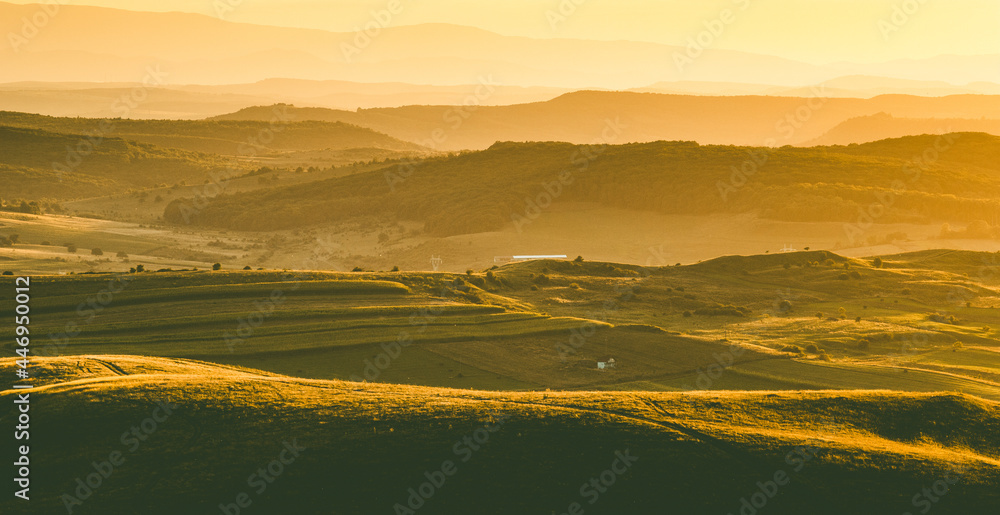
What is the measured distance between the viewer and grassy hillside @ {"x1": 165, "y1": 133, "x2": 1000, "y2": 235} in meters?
95.2

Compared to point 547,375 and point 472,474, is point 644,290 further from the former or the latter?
point 472,474

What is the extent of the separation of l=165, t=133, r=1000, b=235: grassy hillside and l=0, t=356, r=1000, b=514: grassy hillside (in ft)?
234

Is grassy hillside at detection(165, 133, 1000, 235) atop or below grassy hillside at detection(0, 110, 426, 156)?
below

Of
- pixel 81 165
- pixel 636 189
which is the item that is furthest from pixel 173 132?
pixel 636 189

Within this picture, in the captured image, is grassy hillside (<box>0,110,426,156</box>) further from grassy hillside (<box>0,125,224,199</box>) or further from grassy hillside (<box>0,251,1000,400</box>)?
grassy hillside (<box>0,251,1000,400</box>)

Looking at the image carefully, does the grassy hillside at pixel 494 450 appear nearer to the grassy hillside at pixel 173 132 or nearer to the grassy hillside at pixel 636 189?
the grassy hillside at pixel 636 189

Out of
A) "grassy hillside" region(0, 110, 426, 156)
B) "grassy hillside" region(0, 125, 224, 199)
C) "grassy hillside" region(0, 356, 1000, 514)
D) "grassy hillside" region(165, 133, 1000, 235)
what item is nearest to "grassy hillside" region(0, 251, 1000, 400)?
"grassy hillside" region(0, 356, 1000, 514)

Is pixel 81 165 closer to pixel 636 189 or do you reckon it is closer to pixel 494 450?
pixel 636 189

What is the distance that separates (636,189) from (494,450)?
84.6 meters

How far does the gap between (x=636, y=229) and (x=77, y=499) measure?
80.7m

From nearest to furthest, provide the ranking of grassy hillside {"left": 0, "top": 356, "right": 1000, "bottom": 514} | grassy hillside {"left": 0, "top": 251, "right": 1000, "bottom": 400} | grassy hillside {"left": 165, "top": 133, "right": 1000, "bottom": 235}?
1. grassy hillside {"left": 0, "top": 356, "right": 1000, "bottom": 514}
2. grassy hillside {"left": 0, "top": 251, "right": 1000, "bottom": 400}
3. grassy hillside {"left": 165, "top": 133, "right": 1000, "bottom": 235}

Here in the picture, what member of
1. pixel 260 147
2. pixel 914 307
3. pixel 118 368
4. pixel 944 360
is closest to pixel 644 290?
pixel 914 307

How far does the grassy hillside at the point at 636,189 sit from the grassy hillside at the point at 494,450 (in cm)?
7127

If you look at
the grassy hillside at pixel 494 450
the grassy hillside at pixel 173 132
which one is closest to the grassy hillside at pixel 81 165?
the grassy hillside at pixel 173 132
